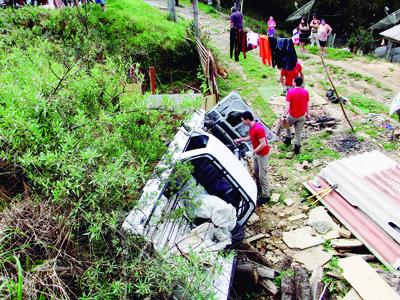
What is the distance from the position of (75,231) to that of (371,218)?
176 inches

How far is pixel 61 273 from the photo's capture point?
107 inches

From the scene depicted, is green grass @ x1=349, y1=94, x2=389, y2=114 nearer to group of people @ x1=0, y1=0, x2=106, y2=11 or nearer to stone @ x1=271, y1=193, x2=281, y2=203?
stone @ x1=271, y1=193, x2=281, y2=203

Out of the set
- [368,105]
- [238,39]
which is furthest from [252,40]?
[368,105]

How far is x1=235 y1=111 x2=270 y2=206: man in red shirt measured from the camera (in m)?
6.04

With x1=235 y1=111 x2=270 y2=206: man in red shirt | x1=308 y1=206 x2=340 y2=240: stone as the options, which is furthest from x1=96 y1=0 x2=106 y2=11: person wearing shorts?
x1=308 y1=206 x2=340 y2=240: stone

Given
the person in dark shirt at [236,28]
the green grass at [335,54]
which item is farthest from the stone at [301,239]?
the green grass at [335,54]

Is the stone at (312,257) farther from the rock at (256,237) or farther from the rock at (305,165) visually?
the rock at (305,165)

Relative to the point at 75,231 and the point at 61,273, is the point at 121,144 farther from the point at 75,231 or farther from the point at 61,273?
the point at 61,273

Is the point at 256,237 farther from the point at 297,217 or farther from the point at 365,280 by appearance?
the point at 365,280

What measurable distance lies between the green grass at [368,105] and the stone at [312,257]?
5.81m

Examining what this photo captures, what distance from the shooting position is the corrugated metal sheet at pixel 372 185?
518cm

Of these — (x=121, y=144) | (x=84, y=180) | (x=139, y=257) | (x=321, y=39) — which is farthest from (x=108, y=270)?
(x=321, y=39)

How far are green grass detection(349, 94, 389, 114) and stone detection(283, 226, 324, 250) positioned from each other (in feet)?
17.9

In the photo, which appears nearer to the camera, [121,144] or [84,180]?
[84,180]
